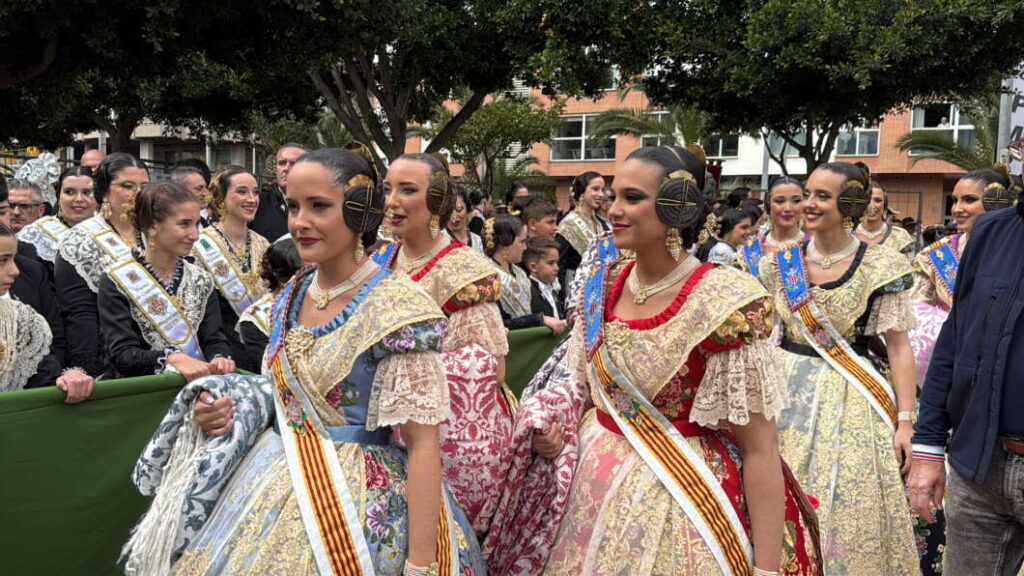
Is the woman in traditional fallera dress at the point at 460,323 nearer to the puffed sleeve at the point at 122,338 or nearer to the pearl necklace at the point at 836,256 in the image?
the puffed sleeve at the point at 122,338

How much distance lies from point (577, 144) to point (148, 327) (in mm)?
35369

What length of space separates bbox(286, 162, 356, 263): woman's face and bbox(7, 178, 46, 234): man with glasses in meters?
5.48

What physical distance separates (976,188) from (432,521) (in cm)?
545

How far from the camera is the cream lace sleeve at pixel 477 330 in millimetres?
3867

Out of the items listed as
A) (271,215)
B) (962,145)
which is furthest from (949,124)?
(271,215)

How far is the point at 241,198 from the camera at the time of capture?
18.2 feet

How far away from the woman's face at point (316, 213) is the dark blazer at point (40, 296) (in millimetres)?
2030

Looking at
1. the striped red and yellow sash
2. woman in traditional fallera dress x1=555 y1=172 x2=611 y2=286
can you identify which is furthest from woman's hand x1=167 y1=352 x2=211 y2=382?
woman in traditional fallera dress x1=555 y1=172 x2=611 y2=286

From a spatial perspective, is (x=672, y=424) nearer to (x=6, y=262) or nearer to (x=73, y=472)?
(x=73, y=472)

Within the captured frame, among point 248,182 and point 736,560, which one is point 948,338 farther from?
point 248,182

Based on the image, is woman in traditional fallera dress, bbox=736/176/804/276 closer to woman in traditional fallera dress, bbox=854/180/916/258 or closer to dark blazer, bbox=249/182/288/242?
dark blazer, bbox=249/182/288/242

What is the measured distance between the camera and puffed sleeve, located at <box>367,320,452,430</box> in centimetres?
264

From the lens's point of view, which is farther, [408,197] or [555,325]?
[555,325]

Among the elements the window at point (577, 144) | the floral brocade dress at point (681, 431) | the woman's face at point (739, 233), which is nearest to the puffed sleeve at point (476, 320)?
the floral brocade dress at point (681, 431)
